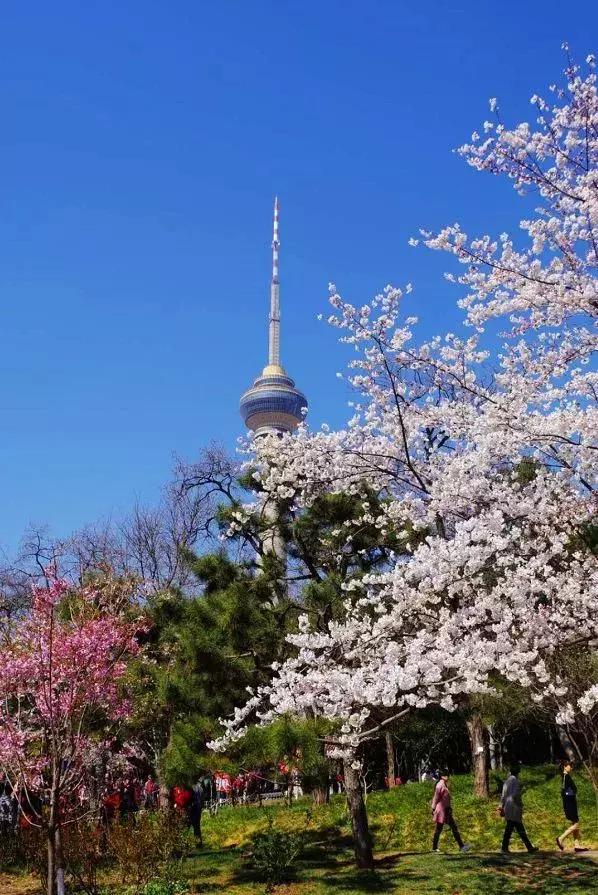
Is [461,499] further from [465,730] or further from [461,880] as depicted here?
[465,730]

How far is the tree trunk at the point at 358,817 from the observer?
9852 mm

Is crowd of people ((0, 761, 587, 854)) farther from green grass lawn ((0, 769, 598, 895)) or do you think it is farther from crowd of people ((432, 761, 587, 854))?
green grass lawn ((0, 769, 598, 895))

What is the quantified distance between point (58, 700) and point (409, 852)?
6.93 meters

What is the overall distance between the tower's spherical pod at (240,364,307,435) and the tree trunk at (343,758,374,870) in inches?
2639

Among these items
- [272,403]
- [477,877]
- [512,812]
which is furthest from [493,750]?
[272,403]

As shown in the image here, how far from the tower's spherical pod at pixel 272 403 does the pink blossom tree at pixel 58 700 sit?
215 feet

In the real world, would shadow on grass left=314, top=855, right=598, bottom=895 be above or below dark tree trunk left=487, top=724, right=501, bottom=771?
below

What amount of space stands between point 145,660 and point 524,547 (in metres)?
9.14

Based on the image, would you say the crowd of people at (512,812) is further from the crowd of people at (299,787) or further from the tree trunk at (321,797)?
the tree trunk at (321,797)

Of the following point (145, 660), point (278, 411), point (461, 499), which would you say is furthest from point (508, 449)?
point (278, 411)

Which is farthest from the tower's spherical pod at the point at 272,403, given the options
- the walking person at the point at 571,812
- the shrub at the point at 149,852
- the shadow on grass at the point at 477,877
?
the shadow on grass at the point at 477,877

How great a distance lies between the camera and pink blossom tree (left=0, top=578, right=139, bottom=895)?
6.94 m

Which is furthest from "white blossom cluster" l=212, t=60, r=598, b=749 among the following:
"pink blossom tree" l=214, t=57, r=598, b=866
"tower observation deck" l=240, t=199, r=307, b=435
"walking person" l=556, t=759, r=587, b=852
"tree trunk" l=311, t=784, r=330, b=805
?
"tower observation deck" l=240, t=199, r=307, b=435

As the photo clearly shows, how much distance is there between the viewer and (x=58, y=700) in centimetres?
786
